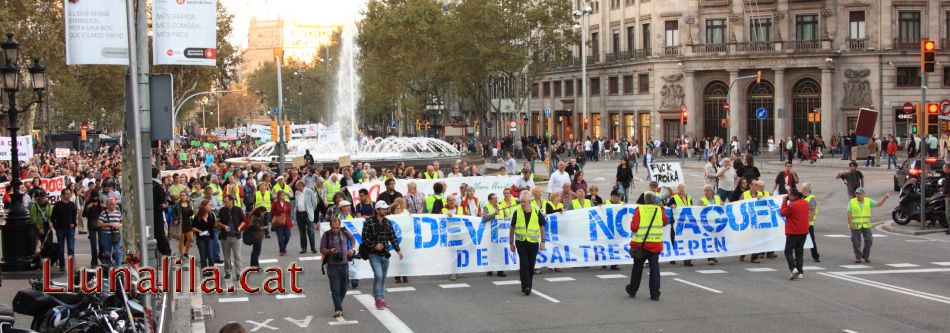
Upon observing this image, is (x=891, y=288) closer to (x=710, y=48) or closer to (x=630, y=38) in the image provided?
(x=710, y=48)

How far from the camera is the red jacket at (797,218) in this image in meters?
17.5

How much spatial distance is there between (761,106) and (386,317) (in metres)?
56.3

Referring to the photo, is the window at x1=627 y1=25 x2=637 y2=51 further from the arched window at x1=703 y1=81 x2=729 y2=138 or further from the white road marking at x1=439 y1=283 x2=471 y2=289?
the white road marking at x1=439 y1=283 x2=471 y2=289

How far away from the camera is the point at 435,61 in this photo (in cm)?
7412

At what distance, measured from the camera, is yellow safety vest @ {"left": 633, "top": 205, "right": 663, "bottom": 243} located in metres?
15.7

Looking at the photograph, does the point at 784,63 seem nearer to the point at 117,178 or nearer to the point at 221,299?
the point at 117,178

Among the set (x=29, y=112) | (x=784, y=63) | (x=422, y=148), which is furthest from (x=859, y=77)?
(x=29, y=112)

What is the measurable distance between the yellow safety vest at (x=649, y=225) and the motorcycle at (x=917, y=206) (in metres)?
12.5

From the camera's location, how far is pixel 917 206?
26.2 meters

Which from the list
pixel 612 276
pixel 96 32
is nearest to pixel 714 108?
pixel 612 276

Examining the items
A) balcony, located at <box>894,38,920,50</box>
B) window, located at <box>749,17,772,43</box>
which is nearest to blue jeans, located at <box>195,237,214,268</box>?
window, located at <box>749,17,772,43</box>

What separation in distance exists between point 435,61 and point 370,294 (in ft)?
190

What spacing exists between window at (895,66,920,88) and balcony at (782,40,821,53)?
468 cm

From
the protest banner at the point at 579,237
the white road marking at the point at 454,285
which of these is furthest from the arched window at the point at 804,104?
the white road marking at the point at 454,285
